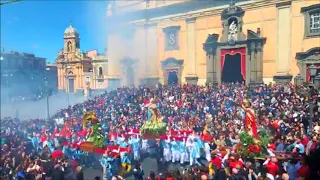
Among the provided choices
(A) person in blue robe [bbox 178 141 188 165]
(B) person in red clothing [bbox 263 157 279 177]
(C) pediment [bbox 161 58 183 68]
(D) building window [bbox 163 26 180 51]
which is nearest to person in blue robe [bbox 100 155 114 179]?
(A) person in blue robe [bbox 178 141 188 165]

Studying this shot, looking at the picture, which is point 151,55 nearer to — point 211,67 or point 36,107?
point 211,67

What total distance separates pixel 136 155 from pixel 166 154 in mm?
1194

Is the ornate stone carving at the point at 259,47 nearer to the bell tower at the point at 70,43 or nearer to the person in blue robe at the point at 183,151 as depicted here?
the person in blue robe at the point at 183,151

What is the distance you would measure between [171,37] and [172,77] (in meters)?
3.55

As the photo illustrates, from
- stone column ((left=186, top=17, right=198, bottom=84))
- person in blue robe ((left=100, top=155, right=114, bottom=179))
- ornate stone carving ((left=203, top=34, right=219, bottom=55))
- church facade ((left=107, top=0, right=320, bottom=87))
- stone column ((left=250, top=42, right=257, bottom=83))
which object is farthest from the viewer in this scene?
stone column ((left=186, top=17, right=198, bottom=84))

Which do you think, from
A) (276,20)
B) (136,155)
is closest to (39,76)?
(276,20)

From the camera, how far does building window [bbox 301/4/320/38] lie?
67.2 feet

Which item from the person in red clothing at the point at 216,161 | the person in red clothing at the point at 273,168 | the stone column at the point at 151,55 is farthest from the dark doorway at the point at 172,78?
the person in red clothing at the point at 273,168

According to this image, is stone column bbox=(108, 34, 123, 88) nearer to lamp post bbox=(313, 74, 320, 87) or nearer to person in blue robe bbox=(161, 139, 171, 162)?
lamp post bbox=(313, 74, 320, 87)

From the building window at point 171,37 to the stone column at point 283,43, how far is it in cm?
871

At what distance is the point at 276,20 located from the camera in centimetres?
2245

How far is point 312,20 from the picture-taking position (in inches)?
818

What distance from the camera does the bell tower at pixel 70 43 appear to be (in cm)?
4788

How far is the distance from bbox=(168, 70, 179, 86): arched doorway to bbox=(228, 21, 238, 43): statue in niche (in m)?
5.97
